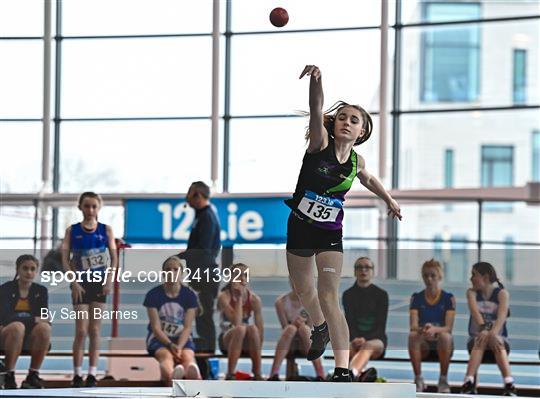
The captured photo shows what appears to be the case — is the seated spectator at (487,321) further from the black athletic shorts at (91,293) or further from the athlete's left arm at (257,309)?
the black athletic shorts at (91,293)

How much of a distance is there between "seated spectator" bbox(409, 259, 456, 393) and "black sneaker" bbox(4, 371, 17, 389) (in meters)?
2.39

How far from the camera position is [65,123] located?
14000mm

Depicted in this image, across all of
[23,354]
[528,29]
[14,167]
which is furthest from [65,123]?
[528,29]

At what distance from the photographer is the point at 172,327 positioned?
8500mm

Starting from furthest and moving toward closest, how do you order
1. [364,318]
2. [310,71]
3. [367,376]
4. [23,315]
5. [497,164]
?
[497,164] → [364,318] → [367,376] → [23,315] → [310,71]

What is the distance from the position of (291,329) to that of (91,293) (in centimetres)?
132

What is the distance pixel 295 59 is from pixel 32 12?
8.71ft

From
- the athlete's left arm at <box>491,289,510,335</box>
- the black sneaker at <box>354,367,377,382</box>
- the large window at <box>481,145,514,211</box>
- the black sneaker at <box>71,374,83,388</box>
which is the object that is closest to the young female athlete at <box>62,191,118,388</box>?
the black sneaker at <box>71,374,83,388</box>

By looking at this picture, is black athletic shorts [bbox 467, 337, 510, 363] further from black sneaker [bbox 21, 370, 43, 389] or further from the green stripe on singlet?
black sneaker [bbox 21, 370, 43, 389]

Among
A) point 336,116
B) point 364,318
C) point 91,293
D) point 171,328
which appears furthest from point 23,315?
point 336,116

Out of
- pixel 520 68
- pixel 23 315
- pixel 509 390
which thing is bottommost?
pixel 509 390

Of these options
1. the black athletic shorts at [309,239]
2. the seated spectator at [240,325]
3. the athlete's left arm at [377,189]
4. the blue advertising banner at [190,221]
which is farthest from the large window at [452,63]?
the black athletic shorts at [309,239]

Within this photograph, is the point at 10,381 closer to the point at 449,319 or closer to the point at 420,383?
the point at 420,383

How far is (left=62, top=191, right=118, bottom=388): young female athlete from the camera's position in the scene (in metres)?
8.04
